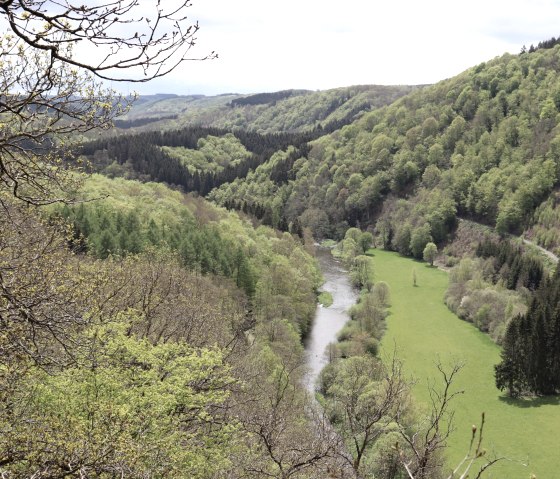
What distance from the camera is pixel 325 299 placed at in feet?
269

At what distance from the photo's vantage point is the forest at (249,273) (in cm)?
1027

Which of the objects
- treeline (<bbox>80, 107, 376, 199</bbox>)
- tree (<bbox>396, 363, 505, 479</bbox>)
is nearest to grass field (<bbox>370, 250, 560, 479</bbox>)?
tree (<bbox>396, 363, 505, 479</bbox>)

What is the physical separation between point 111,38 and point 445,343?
67274 millimetres

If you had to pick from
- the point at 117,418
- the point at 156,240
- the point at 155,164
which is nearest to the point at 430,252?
the point at 156,240

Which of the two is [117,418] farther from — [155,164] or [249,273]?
[155,164]

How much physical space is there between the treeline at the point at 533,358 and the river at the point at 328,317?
19676mm

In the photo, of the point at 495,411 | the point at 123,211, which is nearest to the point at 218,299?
the point at 123,211

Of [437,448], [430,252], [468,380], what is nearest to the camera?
[437,448]

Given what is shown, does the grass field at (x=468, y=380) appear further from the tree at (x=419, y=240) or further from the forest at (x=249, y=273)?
the tree at (x=419, y=240)

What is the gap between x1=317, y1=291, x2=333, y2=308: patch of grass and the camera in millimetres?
80463

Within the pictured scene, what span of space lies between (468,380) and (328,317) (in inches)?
901

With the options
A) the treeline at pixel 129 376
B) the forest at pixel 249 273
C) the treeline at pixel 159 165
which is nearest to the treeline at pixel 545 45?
the forest at pixel 249 273

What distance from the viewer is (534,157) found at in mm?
114375

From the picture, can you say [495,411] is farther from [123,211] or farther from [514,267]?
[123,211]
